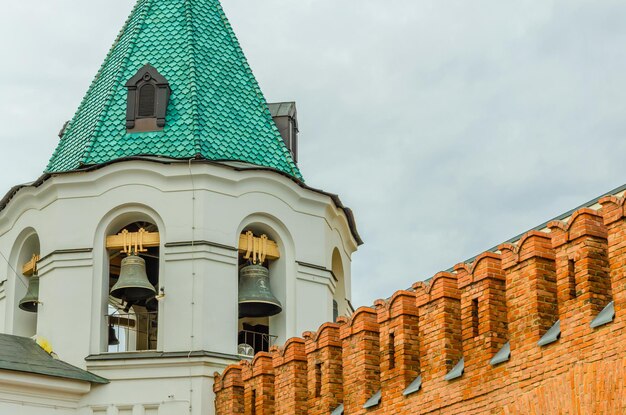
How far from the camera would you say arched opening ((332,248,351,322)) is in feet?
99.0

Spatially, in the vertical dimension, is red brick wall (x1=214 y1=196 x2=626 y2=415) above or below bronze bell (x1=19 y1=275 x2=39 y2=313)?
below

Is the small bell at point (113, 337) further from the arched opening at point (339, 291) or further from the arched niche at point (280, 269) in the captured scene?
the arched opening at point (339, 291)

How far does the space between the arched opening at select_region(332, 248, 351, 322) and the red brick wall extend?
217 inches

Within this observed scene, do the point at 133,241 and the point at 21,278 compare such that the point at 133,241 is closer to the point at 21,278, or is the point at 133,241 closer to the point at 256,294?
the point at 256,294

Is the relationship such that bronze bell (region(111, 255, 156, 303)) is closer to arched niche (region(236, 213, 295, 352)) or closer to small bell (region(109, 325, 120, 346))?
small bell (region(109, 325, 120, 346))

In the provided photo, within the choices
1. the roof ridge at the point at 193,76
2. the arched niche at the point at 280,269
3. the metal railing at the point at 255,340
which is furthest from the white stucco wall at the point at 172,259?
the roof ridge at the point at 193,76

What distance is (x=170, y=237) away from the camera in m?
27.6

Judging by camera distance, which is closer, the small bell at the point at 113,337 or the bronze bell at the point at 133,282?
the bronze bell at the point at 133,282

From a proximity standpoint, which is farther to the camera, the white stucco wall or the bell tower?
the bell tower

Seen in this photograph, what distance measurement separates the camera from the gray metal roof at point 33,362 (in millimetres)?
25938

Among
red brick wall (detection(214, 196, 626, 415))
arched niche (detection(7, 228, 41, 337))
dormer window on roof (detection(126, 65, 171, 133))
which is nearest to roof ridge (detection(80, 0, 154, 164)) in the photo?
dormer window on roof (detection(126, 65, 171, 133))

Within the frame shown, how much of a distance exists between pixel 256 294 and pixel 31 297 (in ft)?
13.1

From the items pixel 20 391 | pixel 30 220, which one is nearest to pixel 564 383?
pixel 20 391

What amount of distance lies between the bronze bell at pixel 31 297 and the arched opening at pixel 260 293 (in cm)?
352
